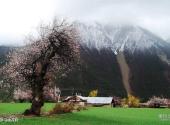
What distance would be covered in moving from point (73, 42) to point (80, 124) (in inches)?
817

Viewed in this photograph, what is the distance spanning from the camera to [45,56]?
63.8 m

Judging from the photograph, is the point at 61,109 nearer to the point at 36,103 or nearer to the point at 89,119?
the point at 36,103

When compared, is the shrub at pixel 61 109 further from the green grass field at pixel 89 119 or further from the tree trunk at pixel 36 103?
the tree trunk at pixel 36 103

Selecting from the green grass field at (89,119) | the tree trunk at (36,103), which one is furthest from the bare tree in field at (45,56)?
the green grass field at (89,119)

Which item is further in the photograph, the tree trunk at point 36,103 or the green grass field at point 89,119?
the tree trunk at point 36,103

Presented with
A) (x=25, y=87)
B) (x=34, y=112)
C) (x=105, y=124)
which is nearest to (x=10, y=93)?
(x=25, y=87)

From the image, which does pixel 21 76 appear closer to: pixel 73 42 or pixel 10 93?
pixel 73 42

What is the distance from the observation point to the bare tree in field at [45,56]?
6297 cm

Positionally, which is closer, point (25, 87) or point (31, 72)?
point (31, 72)

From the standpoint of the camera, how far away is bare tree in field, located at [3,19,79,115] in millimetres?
62969

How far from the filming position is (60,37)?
63625mm

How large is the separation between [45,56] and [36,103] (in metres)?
6.89

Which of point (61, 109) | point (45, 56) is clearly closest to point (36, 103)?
point (45, 56)

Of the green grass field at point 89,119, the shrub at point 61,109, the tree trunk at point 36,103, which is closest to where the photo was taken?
the green grass field at point 89,119
